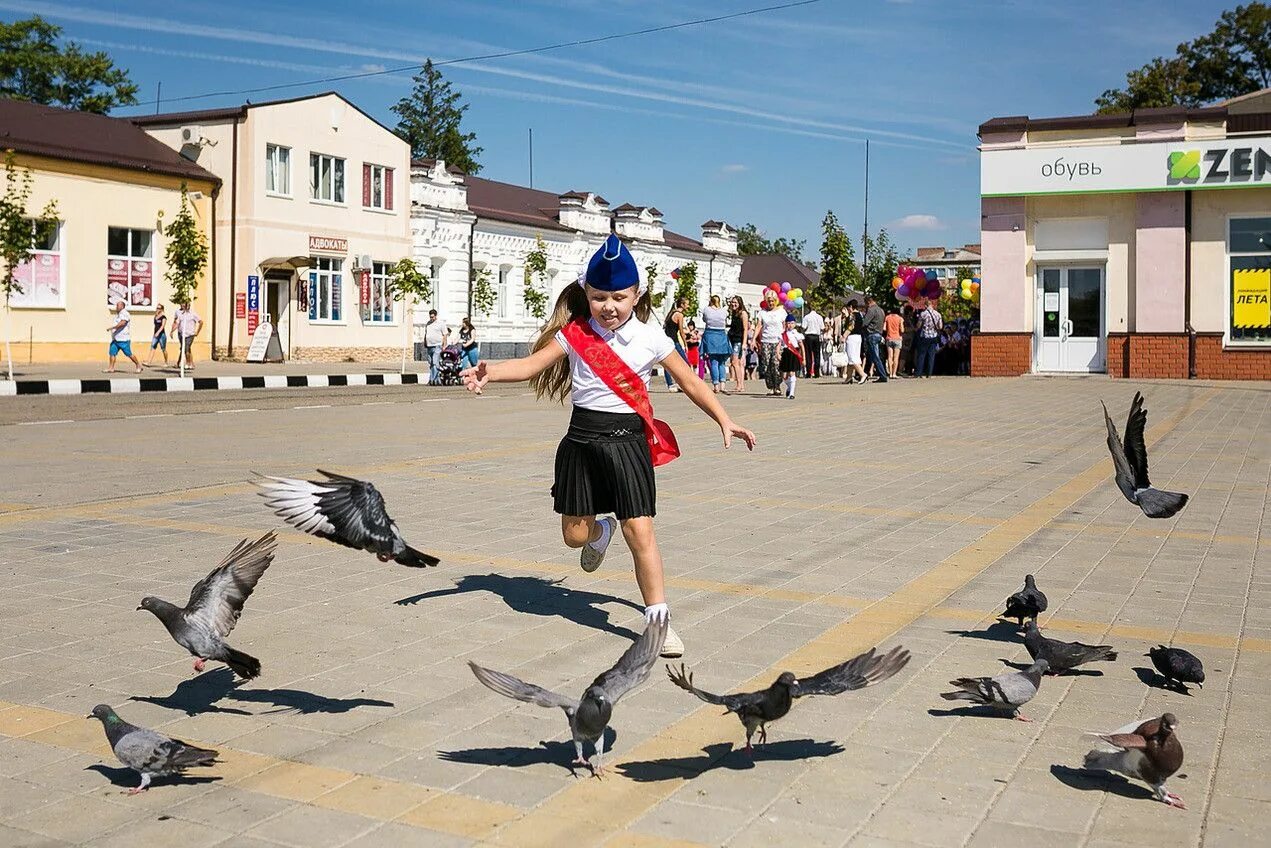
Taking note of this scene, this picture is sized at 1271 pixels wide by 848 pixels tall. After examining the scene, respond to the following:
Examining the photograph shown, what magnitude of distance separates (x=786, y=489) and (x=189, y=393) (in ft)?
57.2

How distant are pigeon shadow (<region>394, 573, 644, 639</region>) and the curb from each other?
61.5 ft

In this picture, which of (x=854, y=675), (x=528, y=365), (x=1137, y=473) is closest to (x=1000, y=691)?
(x=854, y=675)

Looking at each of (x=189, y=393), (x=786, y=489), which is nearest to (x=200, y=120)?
(x=189, y=393)

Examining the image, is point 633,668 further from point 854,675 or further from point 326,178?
point 326,178

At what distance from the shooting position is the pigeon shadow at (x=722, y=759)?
3.85 metres

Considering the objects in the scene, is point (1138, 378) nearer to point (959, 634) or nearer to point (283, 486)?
point (959, 634)

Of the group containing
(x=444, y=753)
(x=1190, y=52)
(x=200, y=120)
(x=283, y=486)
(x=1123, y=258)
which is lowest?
(x=444, y=753)

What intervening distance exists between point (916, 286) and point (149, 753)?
3553cm

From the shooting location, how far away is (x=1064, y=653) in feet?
15.7

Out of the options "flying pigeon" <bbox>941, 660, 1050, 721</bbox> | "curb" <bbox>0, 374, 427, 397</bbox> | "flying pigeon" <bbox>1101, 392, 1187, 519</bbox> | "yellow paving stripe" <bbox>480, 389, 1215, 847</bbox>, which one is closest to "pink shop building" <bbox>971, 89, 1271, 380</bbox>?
"curb" <bbox>0, 374, 427, 397</bbox>

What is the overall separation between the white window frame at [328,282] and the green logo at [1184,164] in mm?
25841

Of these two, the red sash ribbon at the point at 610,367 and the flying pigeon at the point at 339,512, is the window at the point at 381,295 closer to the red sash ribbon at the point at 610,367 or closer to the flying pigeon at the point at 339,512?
the red sash ribbon at the point at 610,367

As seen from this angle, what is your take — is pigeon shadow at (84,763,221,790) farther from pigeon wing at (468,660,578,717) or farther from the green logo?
the green logo

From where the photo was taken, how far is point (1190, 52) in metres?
56.4
